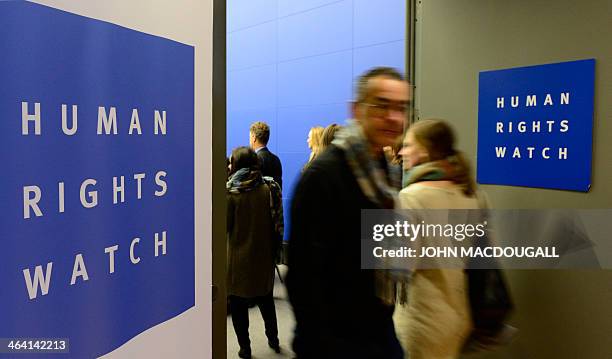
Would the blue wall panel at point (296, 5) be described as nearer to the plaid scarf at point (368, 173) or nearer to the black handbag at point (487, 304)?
the black handbag at point (487, 304)

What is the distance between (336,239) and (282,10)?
20.4ft

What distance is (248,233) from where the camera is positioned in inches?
143

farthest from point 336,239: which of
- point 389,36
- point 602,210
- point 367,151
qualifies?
point 389,36

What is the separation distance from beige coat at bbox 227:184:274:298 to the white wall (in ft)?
5.63

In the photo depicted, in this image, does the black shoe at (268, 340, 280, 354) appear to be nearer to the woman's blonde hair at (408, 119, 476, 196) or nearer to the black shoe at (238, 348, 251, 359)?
the black shoe at (238, 348, 251, 359)

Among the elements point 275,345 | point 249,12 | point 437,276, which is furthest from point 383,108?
point 249,12

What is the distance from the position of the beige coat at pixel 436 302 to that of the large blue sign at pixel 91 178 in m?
A: 0.94

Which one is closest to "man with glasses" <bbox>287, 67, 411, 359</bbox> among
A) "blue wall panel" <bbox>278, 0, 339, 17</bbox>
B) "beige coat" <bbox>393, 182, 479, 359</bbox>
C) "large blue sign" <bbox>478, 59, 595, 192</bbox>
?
"beige coat" <bbox>393, 182, 479, 359</bbox>

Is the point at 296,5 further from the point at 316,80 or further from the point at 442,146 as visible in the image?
the point at 442,146

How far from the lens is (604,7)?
2285 millimetres

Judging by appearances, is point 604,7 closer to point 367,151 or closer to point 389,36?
point 367,151

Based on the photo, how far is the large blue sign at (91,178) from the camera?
3.84 ft

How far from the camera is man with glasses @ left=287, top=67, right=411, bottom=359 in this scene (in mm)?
1444

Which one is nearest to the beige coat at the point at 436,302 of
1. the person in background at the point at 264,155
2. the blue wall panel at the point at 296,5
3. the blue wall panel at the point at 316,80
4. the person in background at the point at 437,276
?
the person in background at the point at 437,276
